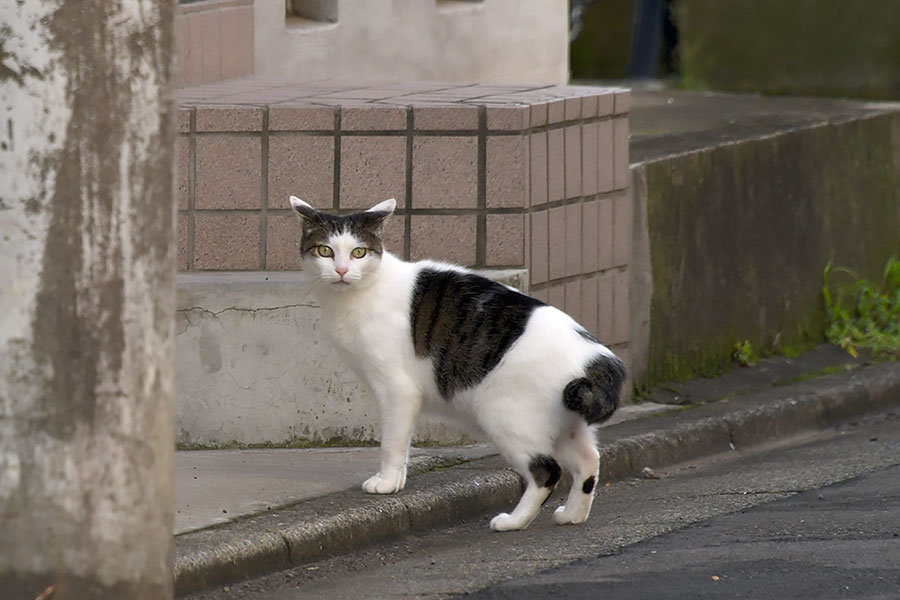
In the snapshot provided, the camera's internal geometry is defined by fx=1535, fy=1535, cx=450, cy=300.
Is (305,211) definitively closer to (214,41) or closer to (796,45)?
(214,41)

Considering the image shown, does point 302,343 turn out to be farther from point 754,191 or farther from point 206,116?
point 754,191

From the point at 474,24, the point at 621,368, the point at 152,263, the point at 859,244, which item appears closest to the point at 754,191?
the point at 859,244

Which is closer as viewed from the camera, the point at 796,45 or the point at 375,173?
the point at 375,173

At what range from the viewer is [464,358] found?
510cm

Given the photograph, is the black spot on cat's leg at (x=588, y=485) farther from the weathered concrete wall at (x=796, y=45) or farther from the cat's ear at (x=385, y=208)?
the weathered concrete wall at (x=796, y=45)

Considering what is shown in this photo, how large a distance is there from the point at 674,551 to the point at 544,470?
19.2 inches

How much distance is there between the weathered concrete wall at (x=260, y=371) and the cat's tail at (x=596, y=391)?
1091 mm

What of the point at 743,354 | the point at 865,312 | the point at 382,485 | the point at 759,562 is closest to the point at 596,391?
the point at 759,562

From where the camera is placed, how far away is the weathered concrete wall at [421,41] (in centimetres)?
772

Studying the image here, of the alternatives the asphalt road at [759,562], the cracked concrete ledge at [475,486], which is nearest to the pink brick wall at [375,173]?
the cracked concrete ledge at [475,486]

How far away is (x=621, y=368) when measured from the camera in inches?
200

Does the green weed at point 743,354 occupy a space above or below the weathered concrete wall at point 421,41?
below

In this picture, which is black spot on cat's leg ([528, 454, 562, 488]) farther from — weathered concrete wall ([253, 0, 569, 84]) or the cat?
weathered concrete wall ([253, 0, 569, 84])

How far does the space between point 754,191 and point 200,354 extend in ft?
10.2
